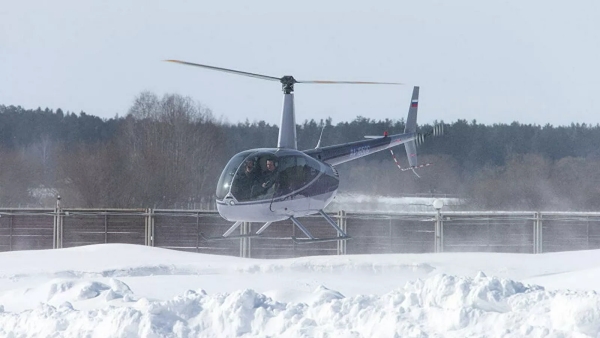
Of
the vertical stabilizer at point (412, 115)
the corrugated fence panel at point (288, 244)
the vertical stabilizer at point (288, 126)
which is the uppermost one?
the vertical stabilizer at point (412, 115)

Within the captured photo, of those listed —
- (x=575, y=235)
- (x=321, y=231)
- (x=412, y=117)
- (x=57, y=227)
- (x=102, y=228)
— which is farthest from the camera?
(x=102, y=228)

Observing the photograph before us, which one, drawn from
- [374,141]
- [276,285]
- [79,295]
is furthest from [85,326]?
[374,141]

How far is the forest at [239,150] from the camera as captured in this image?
47.4 metres

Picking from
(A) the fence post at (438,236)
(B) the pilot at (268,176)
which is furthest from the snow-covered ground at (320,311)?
(A) the fence post at (438,236)

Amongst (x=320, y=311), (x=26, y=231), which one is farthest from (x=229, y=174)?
(x=26, y=231)

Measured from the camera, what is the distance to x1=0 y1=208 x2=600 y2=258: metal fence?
30172 millimetres

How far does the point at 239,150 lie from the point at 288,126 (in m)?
30.4

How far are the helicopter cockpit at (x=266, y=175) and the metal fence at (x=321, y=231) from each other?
385 inches

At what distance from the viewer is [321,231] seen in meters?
32.4

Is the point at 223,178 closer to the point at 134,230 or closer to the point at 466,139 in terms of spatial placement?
the point at 134,230

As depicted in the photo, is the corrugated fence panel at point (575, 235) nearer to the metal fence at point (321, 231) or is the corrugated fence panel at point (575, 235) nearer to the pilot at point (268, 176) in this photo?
the metal fence at point (321, 231)

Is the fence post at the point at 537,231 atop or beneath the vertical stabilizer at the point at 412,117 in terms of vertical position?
beneath

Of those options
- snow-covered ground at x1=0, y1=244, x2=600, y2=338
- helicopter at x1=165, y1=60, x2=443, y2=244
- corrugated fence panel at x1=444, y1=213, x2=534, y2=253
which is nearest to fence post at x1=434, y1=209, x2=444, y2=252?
corrugated fence panel at x1=444, y1=213, x2=534, y2=253

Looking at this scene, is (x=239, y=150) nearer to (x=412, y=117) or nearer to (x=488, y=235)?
(x=488, y=235)
